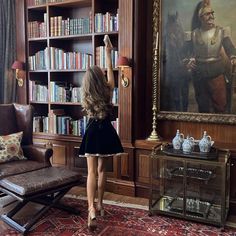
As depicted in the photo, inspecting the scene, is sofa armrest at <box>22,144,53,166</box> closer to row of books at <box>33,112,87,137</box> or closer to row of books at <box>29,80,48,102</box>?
row of books at <box>33,112,87,137</box>

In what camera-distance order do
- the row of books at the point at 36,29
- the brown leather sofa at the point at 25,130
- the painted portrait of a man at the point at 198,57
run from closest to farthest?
the painted portrait of a man at the point at 198,57 < the brown leather sofa at the point at 25,130 < the row of books at the point at 36,29

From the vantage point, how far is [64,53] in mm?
4234

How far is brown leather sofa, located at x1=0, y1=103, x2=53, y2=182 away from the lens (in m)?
3.63

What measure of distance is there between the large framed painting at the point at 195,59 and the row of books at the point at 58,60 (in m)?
0.93

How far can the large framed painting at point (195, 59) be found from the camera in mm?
3498

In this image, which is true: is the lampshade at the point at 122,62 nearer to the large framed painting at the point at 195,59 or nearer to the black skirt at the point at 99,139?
the large framed painting at the point at 195,59

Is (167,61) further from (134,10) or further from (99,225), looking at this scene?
(99,225)

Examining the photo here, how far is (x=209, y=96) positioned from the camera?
3.63 meters

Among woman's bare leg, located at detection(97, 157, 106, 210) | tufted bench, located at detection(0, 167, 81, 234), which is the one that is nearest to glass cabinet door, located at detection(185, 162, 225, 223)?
woman's bare leg, located at detection(97, 157, 106, 210)

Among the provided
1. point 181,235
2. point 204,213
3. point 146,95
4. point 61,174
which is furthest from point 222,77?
point 61,174

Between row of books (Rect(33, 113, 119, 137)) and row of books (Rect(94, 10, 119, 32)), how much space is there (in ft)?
3.79

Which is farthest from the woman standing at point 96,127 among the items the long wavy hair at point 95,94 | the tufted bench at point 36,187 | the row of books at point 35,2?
the row of books at point 35,2

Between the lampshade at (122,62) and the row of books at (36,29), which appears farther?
the row of books at (36,29)

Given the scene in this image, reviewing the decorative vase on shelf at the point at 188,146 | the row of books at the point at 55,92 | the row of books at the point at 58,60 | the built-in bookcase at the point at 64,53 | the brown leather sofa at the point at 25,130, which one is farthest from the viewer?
the row of books at the point at 55,92
